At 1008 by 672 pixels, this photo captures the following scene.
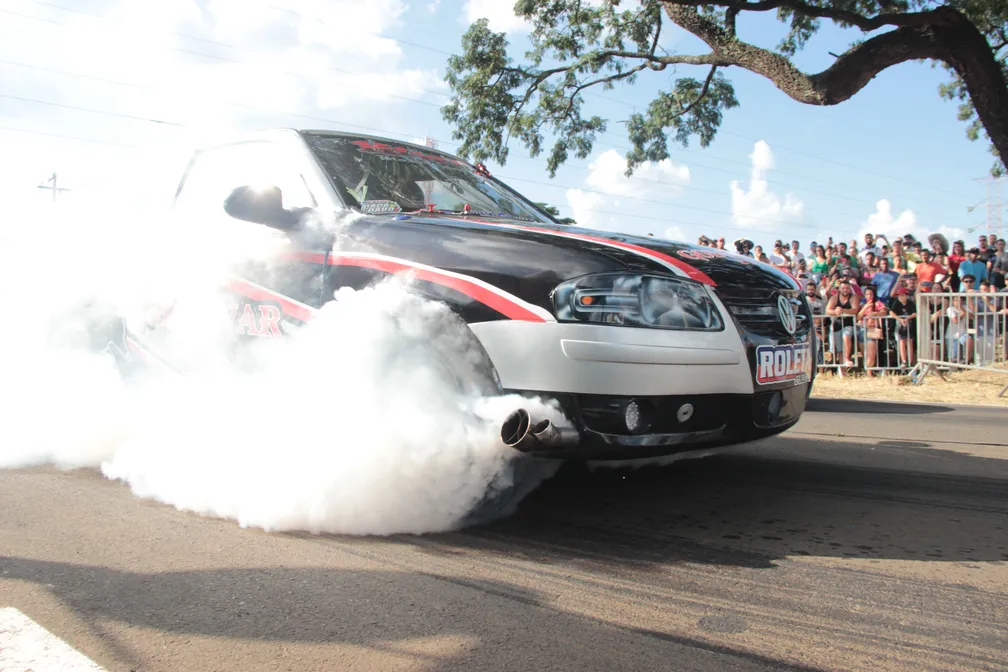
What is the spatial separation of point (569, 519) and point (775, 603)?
1.14 meters

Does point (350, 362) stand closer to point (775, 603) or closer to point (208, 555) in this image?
point (208, 555)

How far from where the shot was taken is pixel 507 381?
10.5ft

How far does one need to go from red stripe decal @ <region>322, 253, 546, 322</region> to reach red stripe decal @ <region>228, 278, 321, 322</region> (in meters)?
0.25

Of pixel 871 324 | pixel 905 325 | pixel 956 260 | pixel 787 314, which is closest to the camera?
pixel 787 314

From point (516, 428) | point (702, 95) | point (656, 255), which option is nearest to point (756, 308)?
point (656, 255)

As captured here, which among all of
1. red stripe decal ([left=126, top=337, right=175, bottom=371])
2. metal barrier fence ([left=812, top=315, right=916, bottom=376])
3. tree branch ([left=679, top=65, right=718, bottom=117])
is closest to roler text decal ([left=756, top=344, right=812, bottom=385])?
red stripe decal ([left=126, top=337, right=175, bottom=371])

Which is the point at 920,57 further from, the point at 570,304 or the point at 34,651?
the point at 34,651

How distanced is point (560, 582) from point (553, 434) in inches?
20.4

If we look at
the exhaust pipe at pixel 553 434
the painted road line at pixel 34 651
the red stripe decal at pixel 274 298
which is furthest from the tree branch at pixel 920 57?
the painted road line at pixel 34 651

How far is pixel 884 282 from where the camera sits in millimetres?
11312

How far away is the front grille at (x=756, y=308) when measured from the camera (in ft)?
11.4

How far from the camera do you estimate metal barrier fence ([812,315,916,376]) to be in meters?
10.6

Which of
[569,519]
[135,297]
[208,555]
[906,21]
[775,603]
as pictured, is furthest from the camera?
[906,21]

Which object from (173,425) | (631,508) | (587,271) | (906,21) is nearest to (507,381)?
(587,271)
